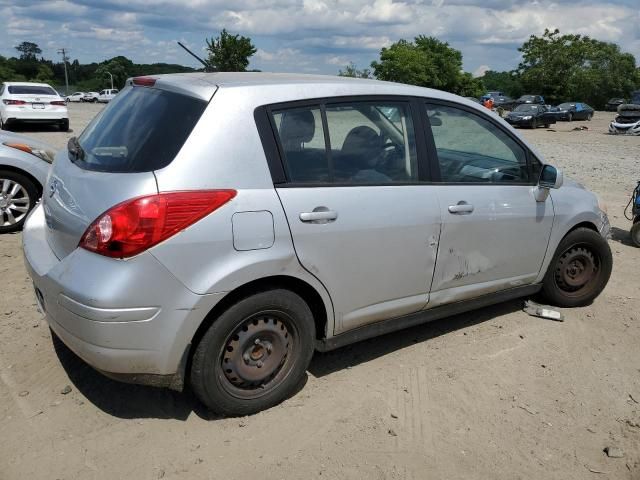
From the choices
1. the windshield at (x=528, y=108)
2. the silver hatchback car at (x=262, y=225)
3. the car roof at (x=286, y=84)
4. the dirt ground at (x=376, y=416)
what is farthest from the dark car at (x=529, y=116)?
the car roof at (x=286, y=84)

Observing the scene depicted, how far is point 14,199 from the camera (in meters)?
6.50

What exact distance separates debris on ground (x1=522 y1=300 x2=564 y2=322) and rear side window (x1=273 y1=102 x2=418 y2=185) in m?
1.96

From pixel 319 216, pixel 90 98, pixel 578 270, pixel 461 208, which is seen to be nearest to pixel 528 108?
pixel 578 270

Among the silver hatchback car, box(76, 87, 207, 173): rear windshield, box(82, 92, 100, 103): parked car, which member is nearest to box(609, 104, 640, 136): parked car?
the silver hatchback car

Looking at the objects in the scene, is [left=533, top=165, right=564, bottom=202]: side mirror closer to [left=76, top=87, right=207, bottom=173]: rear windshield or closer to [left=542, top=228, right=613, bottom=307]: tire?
[left=542, top=228, right=613, bottom=307]: tire

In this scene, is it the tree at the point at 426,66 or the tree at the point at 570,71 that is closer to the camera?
the tree at the point at 426,66

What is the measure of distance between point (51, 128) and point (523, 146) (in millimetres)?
20013

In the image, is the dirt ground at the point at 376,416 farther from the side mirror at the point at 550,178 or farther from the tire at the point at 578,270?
the side mirror at the point at 550,178

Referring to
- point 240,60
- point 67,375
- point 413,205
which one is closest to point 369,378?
point 413,205

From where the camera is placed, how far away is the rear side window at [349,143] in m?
3.13

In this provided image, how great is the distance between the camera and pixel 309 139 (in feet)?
10.4

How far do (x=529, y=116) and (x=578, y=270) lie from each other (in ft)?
103

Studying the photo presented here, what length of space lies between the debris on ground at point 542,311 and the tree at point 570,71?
65539 mm

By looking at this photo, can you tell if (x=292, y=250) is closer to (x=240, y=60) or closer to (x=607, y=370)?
(x=607, y=370)
